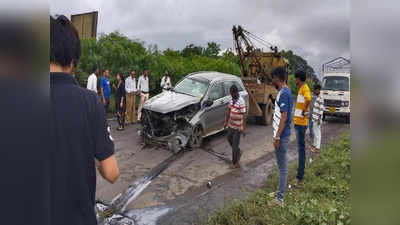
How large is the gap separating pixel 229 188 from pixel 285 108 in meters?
1.74

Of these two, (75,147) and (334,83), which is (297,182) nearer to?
(75,147)

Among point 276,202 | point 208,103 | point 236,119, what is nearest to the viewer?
point 276,202

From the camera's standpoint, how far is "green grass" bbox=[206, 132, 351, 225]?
10.7 ft

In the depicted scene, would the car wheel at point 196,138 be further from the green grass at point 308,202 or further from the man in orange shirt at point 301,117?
the man in orange shirt at point 301,117

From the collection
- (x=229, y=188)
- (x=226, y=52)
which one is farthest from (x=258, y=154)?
(x=226, y=52)

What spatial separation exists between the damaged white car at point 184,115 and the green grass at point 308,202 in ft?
7.34

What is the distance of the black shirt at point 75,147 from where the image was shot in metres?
1.11

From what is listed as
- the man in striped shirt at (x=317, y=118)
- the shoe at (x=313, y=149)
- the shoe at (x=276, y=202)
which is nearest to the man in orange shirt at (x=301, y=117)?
the shoe at (x=276, y=202)

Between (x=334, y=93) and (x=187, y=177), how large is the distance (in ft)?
29.5

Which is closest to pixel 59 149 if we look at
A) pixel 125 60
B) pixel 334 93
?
pixel 125 60

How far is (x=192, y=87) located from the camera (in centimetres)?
827

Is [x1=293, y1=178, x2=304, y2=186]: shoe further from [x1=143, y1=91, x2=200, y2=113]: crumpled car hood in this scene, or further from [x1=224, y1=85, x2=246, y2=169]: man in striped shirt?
[x1=143, y1=91, x2=200, y2=113]: crumpled car hood

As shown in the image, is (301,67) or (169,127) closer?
(301,67)

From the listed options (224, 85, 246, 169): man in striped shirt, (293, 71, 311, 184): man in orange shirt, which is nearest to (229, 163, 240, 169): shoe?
(224, 85, 246, 169): man in striped shirt
